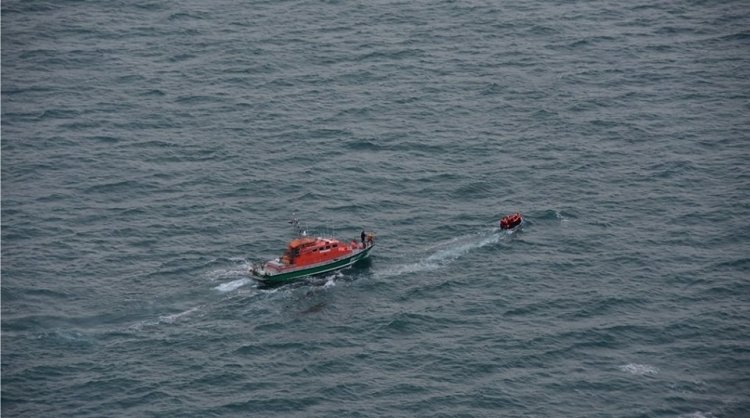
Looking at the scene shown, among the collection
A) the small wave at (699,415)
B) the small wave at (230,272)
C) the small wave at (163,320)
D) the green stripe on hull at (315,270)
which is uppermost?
the small wave at (230,272)

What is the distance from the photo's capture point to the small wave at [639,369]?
14412cm

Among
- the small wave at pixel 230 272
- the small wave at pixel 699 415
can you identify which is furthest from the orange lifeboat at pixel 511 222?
the small wave at pixel 699 415

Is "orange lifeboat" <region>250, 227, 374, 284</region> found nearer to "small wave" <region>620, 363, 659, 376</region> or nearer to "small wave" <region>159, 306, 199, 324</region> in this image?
"small wave" <region>159, 306, 199, 324</region>

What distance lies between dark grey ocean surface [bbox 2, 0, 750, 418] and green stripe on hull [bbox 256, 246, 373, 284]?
48.9 inches

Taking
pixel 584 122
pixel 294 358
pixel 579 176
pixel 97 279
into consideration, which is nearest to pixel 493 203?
pixel 579 176

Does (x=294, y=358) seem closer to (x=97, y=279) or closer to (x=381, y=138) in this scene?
(x=97, y=279)

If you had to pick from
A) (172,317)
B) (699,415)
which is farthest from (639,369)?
(172,317)

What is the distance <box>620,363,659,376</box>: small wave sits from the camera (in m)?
144

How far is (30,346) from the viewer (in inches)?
5842

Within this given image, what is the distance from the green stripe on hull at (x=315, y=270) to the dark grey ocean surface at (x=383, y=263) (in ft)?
4.07

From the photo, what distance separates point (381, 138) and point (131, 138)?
122 feet

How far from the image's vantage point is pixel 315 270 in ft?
537

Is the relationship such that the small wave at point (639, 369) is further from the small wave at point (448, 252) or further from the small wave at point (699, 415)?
the small wave at point (448, 252)

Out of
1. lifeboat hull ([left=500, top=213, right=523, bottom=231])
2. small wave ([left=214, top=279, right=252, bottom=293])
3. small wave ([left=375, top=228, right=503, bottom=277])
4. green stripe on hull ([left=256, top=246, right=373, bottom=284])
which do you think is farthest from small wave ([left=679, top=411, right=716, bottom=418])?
small wave ([left=214, top=279, right=252, bottom=293])
